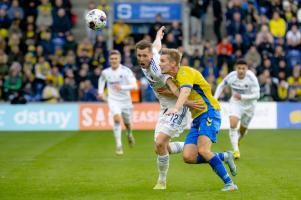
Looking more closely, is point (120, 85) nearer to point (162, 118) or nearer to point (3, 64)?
point (162, 118)

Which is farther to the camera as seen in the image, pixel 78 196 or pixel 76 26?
pixel 76 26

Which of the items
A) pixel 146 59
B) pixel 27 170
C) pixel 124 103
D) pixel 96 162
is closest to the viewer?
pixel 146 59

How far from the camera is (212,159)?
1084cm

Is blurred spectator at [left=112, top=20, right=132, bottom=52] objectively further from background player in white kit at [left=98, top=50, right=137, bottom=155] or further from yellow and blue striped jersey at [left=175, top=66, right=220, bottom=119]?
yellow and blue striped jersey at [left=175, top=66, right=220, bottom=119]

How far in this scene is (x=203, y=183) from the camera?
12172 mm

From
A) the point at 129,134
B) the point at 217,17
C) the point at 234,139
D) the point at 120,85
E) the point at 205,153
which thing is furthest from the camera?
the point at 217,17

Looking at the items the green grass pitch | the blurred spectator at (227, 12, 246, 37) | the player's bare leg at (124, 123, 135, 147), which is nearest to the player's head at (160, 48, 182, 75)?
the green grass pitch

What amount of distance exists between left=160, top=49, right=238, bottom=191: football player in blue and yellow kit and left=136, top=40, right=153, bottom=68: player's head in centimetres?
56

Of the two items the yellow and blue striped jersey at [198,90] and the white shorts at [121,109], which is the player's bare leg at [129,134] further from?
the yellow and blue striped jersey at [198,90]

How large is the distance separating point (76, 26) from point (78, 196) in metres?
21.4

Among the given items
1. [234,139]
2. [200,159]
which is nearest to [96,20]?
[200,159]

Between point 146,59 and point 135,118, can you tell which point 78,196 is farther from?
point 135,118

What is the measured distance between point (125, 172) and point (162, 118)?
8.30ft

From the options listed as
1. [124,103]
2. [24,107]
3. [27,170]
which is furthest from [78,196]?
[24,107]
